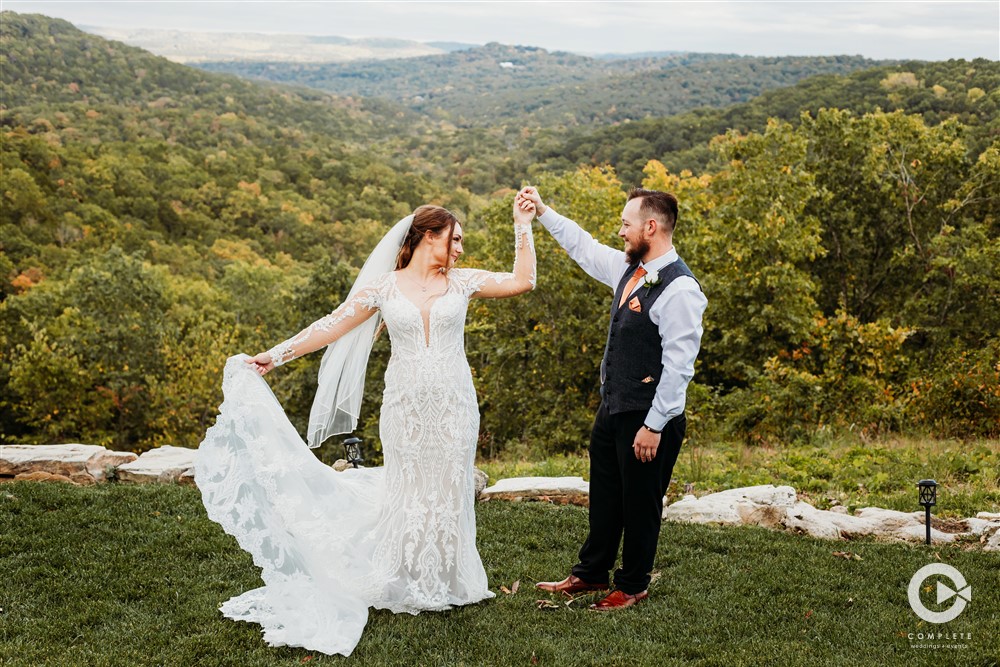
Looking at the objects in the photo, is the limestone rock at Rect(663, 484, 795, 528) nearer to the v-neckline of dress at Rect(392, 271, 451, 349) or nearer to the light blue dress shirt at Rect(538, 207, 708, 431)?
the light blue dress shirt at Rect(538, 207, 708, 431)

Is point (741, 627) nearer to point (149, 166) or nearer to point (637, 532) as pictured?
point (637, 532)

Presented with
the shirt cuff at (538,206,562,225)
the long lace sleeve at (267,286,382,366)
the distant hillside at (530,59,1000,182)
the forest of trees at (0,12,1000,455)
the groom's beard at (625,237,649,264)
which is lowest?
the forest of trees at (0,12,1000,455)

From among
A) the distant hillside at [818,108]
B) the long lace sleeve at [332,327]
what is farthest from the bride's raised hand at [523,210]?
the distant hillside at [818,108]

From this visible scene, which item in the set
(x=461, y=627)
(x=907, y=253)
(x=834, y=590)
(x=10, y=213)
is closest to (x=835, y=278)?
(x=907, y=253)

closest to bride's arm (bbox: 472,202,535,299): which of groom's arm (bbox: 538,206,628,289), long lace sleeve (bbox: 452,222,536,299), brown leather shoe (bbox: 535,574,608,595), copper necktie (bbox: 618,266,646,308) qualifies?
long lace sleeve (bbox: 452,222,536,299)

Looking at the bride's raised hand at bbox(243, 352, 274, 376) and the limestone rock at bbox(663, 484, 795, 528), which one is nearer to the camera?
the bride's raised hand at bbox(243, 352, 274, 376)

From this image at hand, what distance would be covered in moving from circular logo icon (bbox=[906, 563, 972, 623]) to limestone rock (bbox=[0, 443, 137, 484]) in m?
7.44

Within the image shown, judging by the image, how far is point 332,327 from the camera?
Result: 17.1 ft

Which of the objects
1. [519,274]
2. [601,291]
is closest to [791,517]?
[519,274]

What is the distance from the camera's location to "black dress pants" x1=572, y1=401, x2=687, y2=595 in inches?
197

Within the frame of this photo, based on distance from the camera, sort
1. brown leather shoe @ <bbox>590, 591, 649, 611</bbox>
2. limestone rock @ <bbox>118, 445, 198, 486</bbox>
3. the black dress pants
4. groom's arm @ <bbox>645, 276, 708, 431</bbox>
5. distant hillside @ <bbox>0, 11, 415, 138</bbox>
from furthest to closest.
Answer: distant hillside @ <bbox>0, 11, 415, 138</bbox>, limestone rock @ <bbox>118, 445, 198, 486</bbox>, brown leather shoe @ <bbox>590, 591, 649, 611</bbox>, the black dress pants, groom's arm @ <bbox>645, 276, 708, 431</bbox>

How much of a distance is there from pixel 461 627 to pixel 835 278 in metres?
19.1

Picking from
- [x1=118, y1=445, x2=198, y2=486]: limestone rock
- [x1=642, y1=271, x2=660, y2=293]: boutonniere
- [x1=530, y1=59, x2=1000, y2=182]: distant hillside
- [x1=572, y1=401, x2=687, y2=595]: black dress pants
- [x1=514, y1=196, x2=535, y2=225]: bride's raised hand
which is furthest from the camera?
[x1=530, y1=59, x2=1000, y2=182]: distant hillside

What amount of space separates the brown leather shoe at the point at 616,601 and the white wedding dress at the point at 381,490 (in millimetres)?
709
